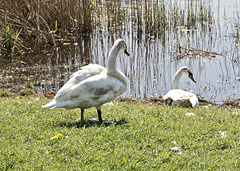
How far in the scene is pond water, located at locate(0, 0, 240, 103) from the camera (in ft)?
39.5

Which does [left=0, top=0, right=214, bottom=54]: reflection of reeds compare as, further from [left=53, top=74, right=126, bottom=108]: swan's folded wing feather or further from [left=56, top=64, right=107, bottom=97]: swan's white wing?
[left=53, top=74, right=126, bottom=108]: swan's folded wing feather

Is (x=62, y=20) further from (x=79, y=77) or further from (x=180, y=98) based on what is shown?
→ (x=79, y=77)

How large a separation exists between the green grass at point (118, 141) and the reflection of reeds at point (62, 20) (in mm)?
8399

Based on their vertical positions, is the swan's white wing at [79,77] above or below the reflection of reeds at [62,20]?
below

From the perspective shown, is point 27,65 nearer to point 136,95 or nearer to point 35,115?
point 136,95

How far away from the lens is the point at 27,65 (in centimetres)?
1420

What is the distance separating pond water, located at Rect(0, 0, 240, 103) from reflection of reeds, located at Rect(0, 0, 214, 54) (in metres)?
0.15

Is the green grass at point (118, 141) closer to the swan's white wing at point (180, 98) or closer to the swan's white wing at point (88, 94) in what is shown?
the swan's white wing at point (88, 94)

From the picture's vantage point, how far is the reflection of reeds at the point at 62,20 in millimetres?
15414

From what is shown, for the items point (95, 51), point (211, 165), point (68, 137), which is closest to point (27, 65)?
point (95, 51)

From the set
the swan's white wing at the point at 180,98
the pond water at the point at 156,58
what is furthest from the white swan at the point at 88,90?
the pond water at the point at 156,58

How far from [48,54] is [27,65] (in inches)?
61.4

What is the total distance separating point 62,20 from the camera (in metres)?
16.8

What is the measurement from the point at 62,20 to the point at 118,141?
11881 millimetres
